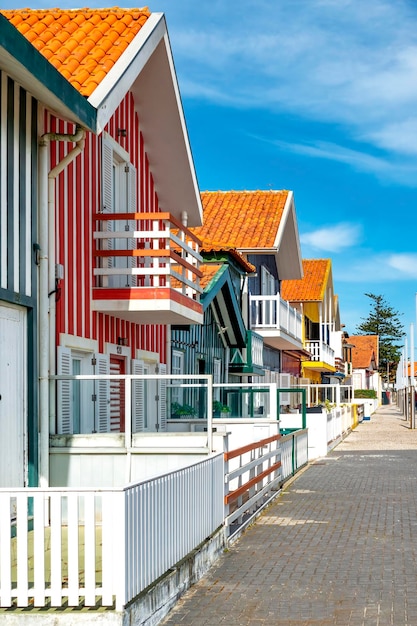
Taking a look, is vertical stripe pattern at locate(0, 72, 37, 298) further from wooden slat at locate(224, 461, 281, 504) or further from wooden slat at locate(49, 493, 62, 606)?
wooden slat at locate(49, 493, 62, 606)

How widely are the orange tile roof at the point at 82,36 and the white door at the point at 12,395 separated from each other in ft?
10.3

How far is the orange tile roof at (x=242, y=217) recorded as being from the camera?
32344 millimetres

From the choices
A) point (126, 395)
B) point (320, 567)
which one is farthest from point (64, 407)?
point (320, 567)

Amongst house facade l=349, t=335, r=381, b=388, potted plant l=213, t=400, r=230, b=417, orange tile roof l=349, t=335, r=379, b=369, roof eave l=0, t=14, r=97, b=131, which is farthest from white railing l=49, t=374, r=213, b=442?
orange tile roof l=349, t=335, r=379, b=369

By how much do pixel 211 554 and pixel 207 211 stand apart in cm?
2530

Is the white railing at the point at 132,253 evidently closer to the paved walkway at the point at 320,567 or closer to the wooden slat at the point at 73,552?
the paved walkway at the point at 320,567

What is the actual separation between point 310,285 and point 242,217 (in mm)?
17427

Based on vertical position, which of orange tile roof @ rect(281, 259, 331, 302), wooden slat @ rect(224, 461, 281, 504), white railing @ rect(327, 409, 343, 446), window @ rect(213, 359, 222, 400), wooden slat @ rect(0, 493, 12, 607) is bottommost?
white railing @ rect(327, 409, 343, 446)

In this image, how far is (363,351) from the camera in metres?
114

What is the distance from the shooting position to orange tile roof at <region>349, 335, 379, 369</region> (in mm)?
110750

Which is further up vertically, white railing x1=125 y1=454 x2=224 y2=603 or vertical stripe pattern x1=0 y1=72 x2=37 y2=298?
vertical stripe pattern x1=0 y1=72 x2=37 y2=298

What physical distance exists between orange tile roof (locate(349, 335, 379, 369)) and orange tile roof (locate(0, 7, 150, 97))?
92.9m

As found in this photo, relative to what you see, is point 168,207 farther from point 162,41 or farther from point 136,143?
point 162,41

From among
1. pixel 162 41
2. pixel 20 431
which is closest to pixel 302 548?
pixel 20 431
